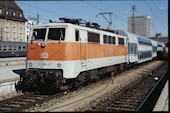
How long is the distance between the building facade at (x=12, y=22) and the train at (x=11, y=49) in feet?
99.2

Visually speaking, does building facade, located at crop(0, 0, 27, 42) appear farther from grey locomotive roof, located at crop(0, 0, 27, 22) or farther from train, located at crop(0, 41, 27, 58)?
train, located at crop(0, 41, 27, 58)

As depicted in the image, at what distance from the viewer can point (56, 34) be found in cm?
1175

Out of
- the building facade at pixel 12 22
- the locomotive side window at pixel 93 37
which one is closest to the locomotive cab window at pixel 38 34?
the locomotive side window at pixel 93 37

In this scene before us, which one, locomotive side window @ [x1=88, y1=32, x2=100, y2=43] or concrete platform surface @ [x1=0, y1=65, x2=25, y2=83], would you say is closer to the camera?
locomotive side window @ [x1=88, y1=32, x2=100, y2=43]

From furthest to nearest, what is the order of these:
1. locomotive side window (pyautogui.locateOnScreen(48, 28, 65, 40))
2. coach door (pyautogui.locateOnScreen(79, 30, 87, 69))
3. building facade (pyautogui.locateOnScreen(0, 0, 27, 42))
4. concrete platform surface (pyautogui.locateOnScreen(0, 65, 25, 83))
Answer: building facade (pyautogui.locateOnScreen(0, 0, 27, 42)) < concrete platform surface (pyautogui.locateOnScreen(0, 65, 25, 83)) < coach door (pyautogui.locateOnScreen(79, 30, 87, 69)) < locomotive side window (pyautogui.locateOnScreen(48, 28, 65, 40))

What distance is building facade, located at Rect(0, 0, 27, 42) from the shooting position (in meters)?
67.7

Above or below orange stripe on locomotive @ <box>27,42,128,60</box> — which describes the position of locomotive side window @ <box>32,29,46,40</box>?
above

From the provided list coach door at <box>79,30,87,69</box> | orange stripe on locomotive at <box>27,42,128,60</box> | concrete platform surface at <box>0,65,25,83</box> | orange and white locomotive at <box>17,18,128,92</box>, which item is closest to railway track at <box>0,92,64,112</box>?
orange and white locomotive at <box>17,18,128,92</box>

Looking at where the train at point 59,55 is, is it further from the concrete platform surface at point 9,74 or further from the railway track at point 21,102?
the concrete platform surface at point 9,74

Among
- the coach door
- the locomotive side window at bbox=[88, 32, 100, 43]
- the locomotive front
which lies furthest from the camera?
the locomotive side window at bbox=[88, 32, 100, 43]

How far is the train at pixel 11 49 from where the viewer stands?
3306 centimetres

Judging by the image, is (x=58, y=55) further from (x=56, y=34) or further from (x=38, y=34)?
(x=38, y=34)

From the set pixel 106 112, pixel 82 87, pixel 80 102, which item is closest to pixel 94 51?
pixel 82 87

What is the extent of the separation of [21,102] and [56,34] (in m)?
3.51
